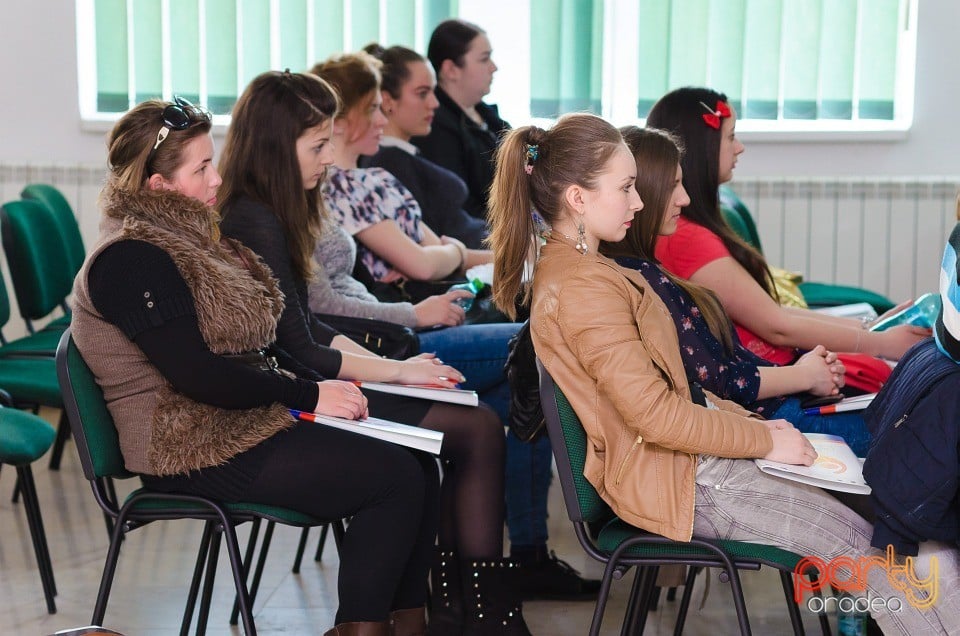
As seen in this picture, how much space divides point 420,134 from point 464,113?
17.9 inches

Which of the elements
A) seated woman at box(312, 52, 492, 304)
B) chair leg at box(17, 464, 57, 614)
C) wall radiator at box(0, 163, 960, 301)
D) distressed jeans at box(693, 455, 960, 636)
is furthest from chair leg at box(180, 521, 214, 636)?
wall radiator at box(0, 163, 960, 301)

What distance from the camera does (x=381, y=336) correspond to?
2717 millimetres

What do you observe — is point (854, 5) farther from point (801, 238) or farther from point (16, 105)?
point (16, 105)

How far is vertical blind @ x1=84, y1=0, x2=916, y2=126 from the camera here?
4.77 m

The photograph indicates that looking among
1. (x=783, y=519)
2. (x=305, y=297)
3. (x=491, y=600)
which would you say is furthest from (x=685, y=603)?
(x=305, y=297)

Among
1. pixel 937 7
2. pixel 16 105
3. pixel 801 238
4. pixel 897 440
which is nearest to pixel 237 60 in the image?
pixel 16 105

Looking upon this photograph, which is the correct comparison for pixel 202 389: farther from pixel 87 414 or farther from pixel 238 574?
pixel 238 574

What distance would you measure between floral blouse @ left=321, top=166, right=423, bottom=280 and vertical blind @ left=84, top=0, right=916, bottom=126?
6.18 feet

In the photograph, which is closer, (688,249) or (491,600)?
(491,600)

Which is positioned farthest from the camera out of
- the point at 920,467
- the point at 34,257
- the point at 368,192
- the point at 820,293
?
the point at 820,293

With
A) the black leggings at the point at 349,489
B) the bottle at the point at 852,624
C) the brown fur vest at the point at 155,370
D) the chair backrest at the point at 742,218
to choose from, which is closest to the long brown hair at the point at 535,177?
the black leggings at the point at 349,489

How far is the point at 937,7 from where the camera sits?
4648mm

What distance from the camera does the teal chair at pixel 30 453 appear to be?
2500 millimetres

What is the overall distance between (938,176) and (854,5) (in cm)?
77
